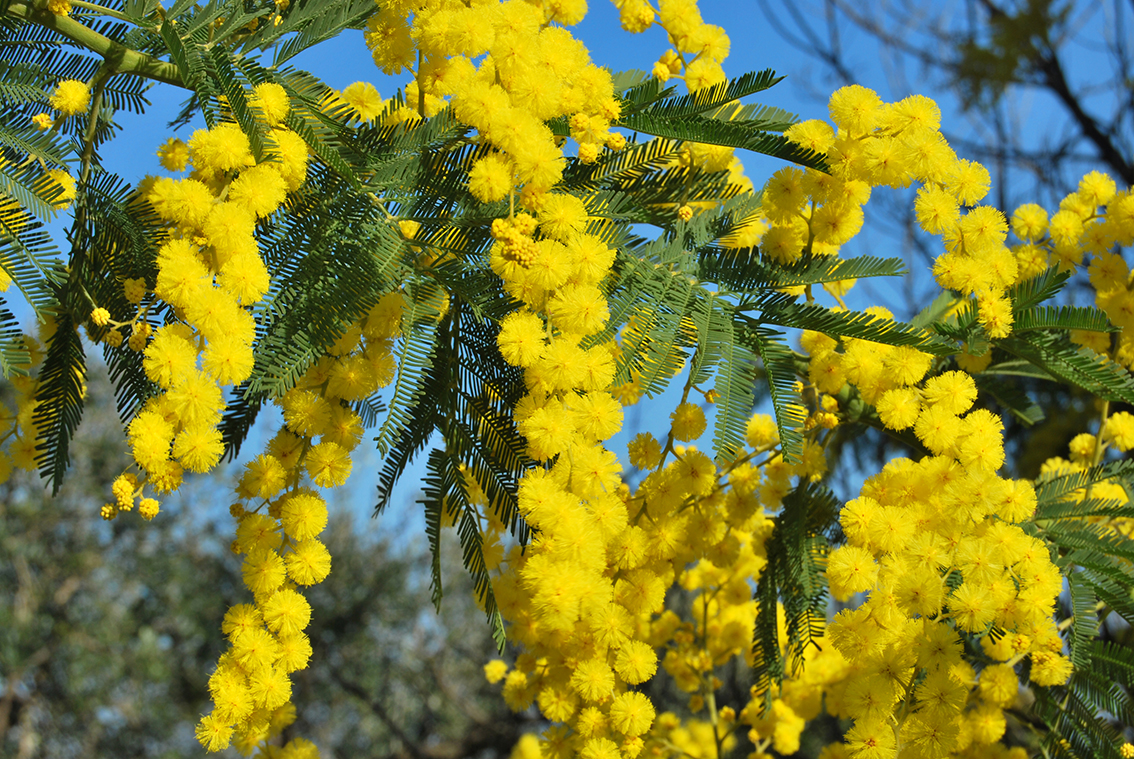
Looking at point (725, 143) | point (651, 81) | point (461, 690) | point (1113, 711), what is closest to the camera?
point (725, 143)

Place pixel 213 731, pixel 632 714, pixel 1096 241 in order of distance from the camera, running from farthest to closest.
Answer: pixel 1096 241 < pixel 632 714 < pixel 213 731

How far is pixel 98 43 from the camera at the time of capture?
4.52ft

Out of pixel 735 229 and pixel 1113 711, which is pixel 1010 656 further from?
pixel 735 229

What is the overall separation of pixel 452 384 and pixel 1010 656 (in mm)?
1390

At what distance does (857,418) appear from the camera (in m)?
1.74

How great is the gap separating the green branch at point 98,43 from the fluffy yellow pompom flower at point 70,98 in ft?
0.21

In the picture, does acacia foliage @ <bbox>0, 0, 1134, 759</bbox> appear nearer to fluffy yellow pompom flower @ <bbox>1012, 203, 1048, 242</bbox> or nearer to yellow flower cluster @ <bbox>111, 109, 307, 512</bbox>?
yellow flower cluster @ <bbox>111, 109, 307, 512</bbox>

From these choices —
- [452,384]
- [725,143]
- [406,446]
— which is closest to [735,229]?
[725,143]

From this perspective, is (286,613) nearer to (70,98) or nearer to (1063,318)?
(70,98)

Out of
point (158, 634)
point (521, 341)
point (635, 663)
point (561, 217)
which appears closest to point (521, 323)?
point (521, 341)

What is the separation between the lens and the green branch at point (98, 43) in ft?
4.50

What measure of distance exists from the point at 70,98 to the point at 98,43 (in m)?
0.11

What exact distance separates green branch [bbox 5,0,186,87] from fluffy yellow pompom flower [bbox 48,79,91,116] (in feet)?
0.21

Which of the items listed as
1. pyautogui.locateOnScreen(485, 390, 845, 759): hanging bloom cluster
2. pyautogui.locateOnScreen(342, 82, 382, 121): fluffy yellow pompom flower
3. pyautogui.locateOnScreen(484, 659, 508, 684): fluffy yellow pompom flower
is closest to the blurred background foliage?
pyautogui.locateOnScreen(484, 659, 508, 684): fluffy yellow pompom flower
